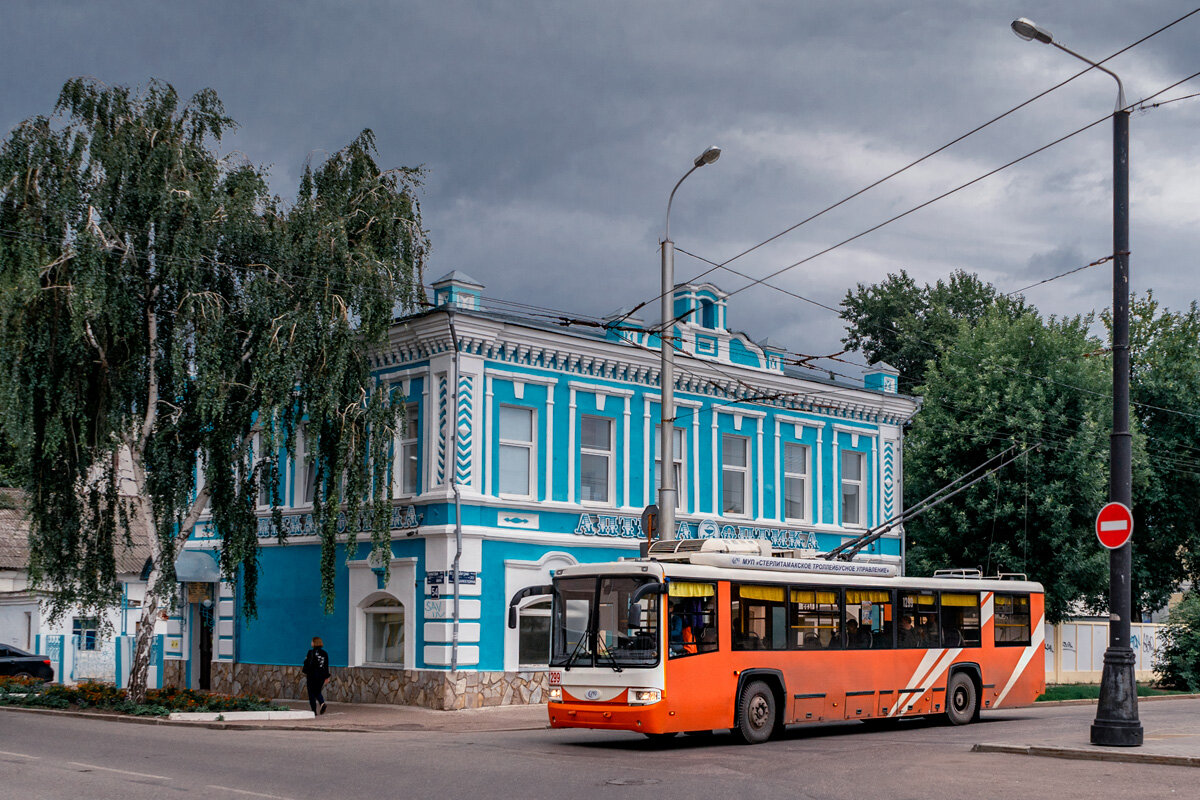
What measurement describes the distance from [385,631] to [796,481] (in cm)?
1208

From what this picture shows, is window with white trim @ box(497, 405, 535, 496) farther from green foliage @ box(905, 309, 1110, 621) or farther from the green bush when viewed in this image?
the green bush

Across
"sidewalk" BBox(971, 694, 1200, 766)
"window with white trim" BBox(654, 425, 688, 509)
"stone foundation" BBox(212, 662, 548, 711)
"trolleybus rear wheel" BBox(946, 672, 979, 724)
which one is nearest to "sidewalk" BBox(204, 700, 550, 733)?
"stone foundation" BBox(212, 662, 548, 711)

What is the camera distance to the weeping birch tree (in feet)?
77.2

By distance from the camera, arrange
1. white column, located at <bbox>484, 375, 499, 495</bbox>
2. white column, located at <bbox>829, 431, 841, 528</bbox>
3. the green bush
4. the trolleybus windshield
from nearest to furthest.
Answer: the trolleybus windshield
white column, located at <bbox>484, 375, 499, 495</bbox>
white column, located at <bbox>829, 431, 841, 528</bbox>
the green bush

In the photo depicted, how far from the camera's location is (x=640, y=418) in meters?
31.2

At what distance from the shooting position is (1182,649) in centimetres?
3947

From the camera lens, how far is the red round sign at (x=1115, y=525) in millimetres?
17141

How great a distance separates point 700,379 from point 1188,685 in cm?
1880

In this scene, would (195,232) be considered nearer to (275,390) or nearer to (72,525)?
(275,390)

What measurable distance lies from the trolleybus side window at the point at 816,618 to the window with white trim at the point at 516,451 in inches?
362

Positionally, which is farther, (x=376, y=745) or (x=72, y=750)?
(x=376, y=745)

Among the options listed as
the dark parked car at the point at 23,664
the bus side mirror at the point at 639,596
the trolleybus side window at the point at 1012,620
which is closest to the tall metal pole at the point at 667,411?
the bus side mirror at the point at 639,596

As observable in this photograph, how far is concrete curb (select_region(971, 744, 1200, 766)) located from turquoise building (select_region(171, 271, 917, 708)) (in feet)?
35.4

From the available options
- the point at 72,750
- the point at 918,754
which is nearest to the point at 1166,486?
the point at 918,754
